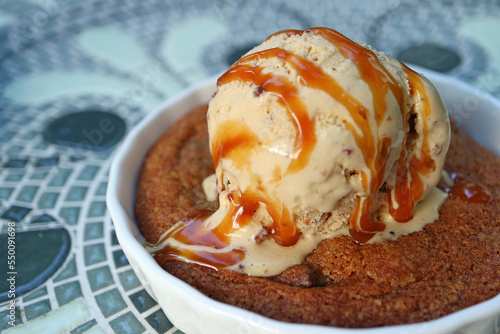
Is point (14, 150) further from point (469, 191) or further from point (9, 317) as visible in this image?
point (469, 191)

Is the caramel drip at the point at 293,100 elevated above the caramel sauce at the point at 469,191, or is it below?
above

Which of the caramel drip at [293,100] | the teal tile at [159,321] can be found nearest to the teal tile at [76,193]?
the teal tile at [159,321]

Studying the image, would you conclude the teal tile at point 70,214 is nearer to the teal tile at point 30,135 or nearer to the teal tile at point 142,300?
the teal tile at point 142,300

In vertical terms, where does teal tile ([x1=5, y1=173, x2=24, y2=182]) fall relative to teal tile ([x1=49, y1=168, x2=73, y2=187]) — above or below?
below

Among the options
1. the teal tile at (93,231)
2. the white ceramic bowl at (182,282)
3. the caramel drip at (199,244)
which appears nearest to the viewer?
the white ceramic bowl at (182,282)

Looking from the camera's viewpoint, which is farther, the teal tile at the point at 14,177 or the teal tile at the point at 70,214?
the teal tile at the point at 14,177

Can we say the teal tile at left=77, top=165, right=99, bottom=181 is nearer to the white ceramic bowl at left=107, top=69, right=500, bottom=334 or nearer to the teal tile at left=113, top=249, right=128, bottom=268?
the white ceramic bowl at left=107, top=69, right=500, bottom=334

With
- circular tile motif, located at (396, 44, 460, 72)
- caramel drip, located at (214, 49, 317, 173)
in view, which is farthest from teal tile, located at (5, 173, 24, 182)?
circular tile motif, located at (396, 44, 460, 72)
